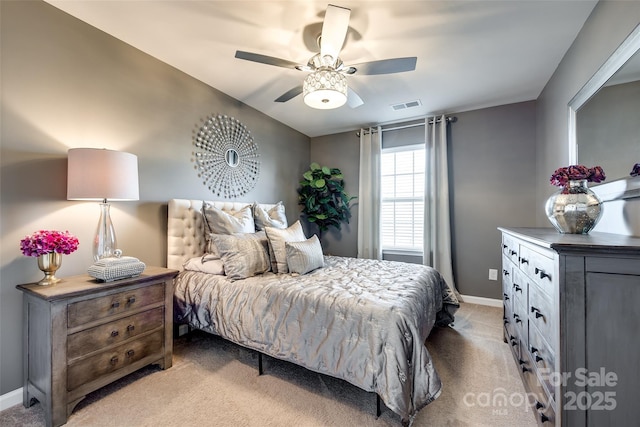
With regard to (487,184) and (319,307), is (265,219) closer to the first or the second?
(319,307)

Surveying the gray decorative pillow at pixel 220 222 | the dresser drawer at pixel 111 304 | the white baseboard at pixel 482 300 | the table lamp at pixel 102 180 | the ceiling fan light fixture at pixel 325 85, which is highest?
the ceiling fan light fixture at pixel 325 85

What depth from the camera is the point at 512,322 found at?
207 cm

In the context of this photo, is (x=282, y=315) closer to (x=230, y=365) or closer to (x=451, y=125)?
(x=230, y=365)

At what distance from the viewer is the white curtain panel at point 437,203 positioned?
361 centimetres

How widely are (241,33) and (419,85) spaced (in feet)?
6.35

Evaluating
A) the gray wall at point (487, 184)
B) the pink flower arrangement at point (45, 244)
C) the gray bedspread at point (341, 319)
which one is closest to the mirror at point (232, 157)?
the gray bedspread at point (341, 319)

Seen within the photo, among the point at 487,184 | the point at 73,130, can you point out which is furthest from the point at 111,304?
the point at 487,184

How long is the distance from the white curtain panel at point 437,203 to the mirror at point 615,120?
1.72 metres

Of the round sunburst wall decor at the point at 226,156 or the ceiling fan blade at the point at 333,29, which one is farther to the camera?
the round sunburst wall decor at the point at 226,156

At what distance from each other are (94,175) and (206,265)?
3.53 feet

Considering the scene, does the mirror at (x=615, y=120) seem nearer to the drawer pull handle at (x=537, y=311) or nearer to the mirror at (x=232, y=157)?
the drawer pull handle at (x=537, y=311)

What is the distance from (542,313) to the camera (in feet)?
4.17

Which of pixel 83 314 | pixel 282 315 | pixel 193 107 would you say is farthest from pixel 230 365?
pixel 193 107

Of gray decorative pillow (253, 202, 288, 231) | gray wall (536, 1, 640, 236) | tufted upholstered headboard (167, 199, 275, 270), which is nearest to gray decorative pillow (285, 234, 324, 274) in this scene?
gray decorative pillow (253, 202, 288, 231)
